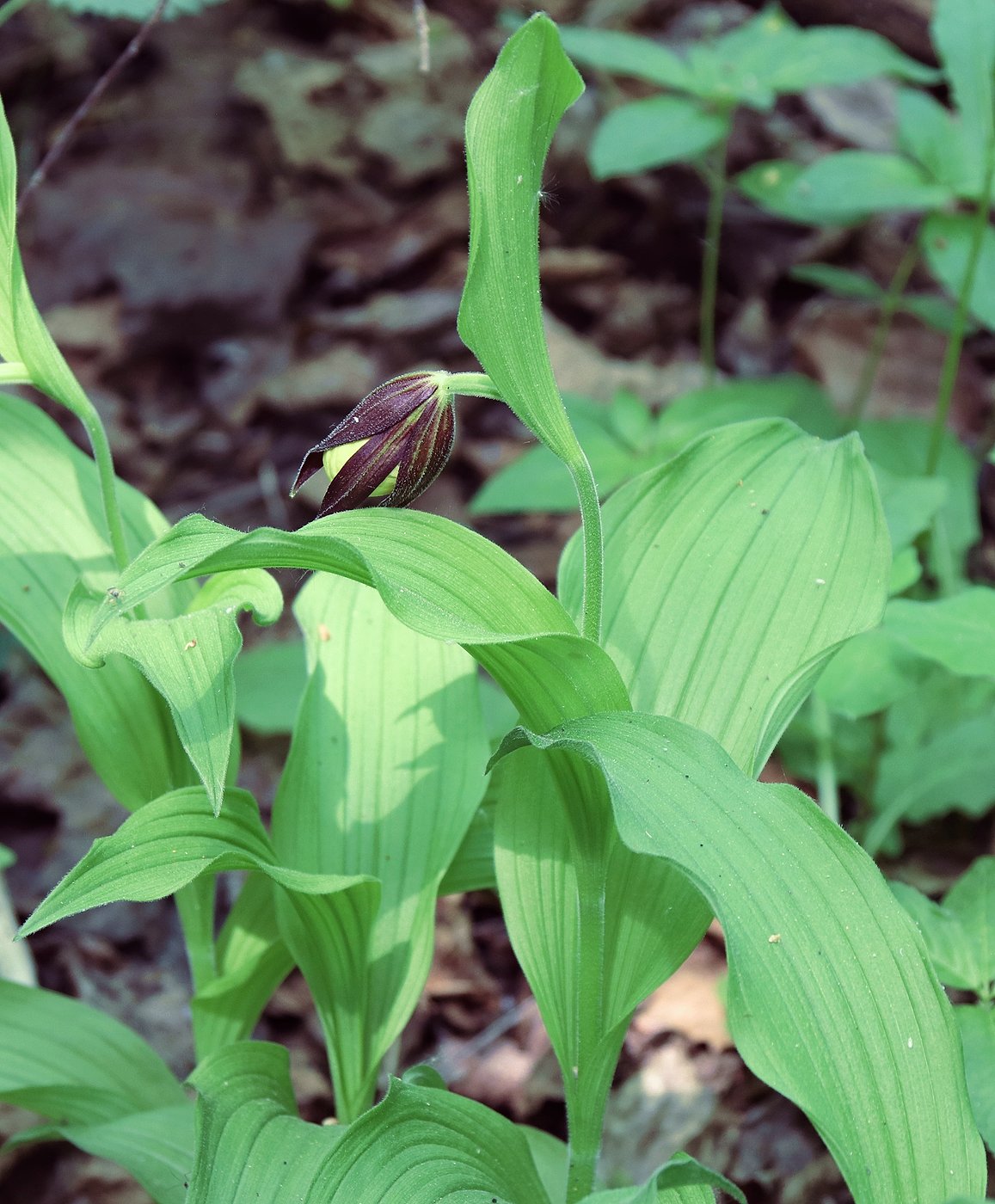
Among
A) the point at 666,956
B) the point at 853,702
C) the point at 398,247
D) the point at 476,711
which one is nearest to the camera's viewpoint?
the point at 666,956

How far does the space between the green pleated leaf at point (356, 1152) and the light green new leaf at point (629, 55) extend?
1879mm

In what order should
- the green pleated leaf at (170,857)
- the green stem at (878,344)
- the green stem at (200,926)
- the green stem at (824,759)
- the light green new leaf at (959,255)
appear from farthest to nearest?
the green stem at (878,344) → the light green new leaf at (959,255) → the green stem at (824,759) → the green stem at (200,926) → the green pleated leaf at (170,857)

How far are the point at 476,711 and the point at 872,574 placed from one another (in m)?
0.46

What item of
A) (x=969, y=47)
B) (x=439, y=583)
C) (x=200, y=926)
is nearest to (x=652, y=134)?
(x=969, y=47)

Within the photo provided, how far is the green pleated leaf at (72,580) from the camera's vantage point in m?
1.17

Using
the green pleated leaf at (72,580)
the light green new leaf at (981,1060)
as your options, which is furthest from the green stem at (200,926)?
the light green new leaf at (981,1060)

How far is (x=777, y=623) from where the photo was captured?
41.5 inches

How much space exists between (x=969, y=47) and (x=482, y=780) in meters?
1.66

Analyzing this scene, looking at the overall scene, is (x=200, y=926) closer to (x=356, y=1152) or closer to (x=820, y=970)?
(x=356, y=1152)

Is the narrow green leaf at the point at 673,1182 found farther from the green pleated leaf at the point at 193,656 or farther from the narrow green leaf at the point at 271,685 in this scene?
the narrow green leaf at the point at 271,685

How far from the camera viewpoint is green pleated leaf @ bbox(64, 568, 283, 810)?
88cm

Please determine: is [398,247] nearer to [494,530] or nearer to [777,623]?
[494,530]

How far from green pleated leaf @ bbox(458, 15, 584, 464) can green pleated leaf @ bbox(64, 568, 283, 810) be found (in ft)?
1.10

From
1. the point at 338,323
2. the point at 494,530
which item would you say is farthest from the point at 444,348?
the point at 494,530
